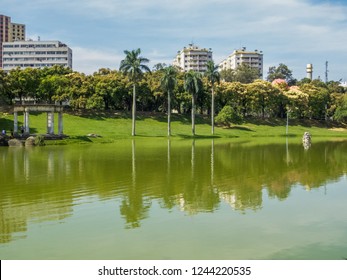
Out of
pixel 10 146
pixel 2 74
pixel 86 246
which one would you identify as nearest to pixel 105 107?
pixel 2 74

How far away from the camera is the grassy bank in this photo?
233 ft

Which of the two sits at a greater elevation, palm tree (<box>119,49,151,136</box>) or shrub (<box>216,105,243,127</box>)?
palm tree (<box>119,49,151,136</box>)

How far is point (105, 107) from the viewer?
8981cm

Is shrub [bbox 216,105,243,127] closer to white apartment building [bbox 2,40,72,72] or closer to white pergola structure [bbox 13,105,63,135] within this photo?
white pergola structure [bbox 13,105,63,135]

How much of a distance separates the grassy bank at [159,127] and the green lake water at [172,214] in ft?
121

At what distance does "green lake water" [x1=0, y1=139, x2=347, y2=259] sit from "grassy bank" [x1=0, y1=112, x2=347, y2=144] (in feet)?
121

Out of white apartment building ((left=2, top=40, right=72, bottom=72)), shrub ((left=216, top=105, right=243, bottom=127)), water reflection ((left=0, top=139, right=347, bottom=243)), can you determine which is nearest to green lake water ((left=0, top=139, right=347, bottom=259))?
water reflection ((left=0, top=139, right=347, bottom=243))

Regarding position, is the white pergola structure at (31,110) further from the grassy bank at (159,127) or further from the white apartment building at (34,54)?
the white apartment building at (34,54)

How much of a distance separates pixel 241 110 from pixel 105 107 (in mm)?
30822

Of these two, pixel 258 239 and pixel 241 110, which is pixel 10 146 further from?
pixel 241 110

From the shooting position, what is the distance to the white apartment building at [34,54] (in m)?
183

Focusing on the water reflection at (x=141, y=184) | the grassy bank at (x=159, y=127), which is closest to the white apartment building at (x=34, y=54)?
the grassy bank at (x=159, y=127)

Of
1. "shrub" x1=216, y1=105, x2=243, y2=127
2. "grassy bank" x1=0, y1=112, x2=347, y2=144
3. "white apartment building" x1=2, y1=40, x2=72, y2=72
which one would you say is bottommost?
"grassy bank" x1=0, y1=112, x2=347, y2=144

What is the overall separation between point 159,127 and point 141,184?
61489 millimetres
